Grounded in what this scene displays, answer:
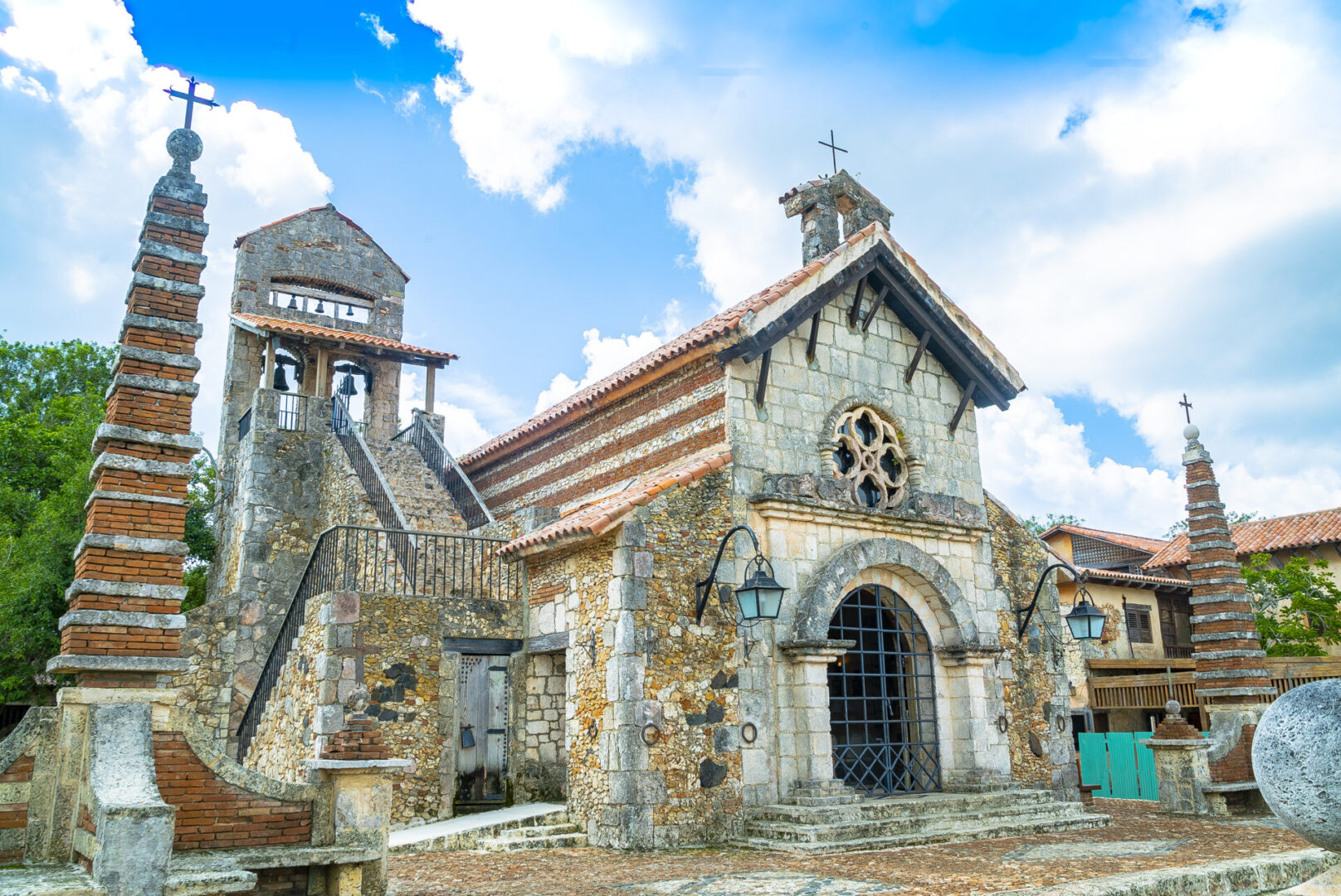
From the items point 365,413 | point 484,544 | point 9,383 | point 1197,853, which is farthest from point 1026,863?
point 9,383

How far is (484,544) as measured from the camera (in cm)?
1388

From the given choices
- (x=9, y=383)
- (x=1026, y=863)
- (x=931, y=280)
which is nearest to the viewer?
(x=1026, y=863)

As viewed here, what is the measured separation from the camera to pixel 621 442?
14414 millimetres

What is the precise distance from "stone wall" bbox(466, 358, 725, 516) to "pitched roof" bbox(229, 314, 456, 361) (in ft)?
14.0

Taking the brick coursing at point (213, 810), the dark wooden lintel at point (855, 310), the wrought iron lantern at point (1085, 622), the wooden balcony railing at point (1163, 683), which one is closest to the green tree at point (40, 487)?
the brick coursing at point (213, 810)

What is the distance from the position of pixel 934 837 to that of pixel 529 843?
4.53 meters

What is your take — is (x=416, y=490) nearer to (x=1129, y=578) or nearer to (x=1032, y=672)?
(x=1032, y=672)

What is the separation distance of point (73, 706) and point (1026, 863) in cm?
823

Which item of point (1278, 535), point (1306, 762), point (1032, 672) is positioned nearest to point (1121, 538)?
point (1278, 535)

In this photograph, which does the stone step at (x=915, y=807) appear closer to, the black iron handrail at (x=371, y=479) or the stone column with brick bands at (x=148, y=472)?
the black iron handrail at (x=371, y=479)

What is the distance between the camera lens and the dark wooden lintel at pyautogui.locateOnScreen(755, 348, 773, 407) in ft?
41.1

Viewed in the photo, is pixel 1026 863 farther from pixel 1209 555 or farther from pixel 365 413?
pixel 365 413

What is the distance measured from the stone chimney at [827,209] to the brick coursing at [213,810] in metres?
10.9

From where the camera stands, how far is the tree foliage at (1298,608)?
24.5m
